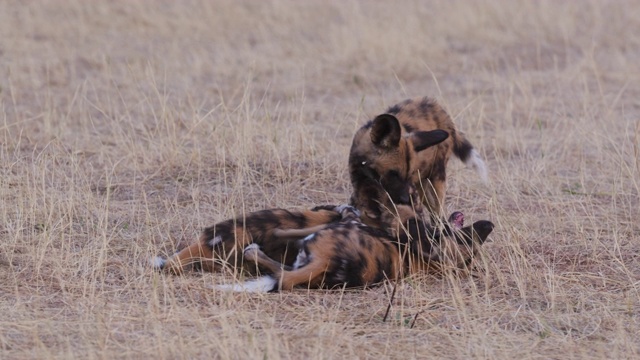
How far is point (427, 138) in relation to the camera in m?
5.79

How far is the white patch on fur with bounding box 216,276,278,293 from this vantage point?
15.2 ft

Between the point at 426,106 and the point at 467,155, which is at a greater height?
the point at 426,106

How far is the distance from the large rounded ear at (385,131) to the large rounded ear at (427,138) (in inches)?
4.2

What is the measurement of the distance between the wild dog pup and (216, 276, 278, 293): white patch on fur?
112 cm

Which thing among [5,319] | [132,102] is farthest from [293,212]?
[132,102]

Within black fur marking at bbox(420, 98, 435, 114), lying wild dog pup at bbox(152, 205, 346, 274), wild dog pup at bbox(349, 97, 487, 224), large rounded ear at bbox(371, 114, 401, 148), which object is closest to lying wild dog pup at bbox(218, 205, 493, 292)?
lying wild dog pup at bbox(152, 205, 346, 274)

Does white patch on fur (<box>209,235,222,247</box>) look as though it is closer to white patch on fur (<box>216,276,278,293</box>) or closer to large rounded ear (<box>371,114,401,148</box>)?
white patch on fur (<box>216,276,278,293</box>)

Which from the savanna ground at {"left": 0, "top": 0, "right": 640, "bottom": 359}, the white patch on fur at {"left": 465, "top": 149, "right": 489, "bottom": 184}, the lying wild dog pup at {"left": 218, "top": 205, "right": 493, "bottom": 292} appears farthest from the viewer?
the white patch on fur at {"left": 465, "top": 149, "right": 489, "bottom": 184}

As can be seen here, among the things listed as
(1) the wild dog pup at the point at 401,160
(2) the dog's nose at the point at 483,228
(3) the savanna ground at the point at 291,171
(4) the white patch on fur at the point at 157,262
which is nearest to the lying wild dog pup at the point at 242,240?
(4) the white patch on fur at the point at 157,262

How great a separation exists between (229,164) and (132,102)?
251 cm

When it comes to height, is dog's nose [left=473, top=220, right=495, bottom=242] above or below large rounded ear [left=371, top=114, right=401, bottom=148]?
below

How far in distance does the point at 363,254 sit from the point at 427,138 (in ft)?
3.75

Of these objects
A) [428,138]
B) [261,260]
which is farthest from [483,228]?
[261,260]

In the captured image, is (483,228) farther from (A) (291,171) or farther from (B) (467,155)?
(A) (291,171)
